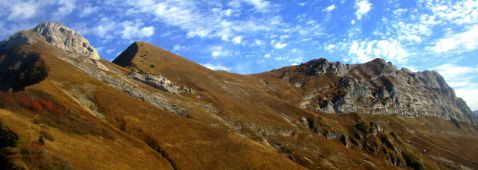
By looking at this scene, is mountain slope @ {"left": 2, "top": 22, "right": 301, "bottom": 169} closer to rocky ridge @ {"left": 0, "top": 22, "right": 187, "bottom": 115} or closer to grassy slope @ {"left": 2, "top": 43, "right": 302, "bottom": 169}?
grassy slope @ {"left": 2, "top": 43, "right": 302, "bottom": 169}

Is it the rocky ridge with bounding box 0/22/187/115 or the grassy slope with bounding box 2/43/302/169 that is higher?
the rocky ridge with bounding box 0/22/187/115

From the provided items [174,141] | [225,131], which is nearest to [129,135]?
[174,141]

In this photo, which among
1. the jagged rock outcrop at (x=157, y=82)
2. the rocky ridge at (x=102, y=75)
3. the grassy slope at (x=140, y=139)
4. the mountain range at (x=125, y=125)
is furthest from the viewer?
the jagged rock outcrop at (x=157, y=82)

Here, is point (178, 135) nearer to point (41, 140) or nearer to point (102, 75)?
point (102, 75)

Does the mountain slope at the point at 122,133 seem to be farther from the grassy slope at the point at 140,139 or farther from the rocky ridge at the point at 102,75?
the rocky ridge at the point at 102,75

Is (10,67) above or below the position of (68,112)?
above

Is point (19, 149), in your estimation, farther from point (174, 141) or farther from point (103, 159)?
point (174, 141)

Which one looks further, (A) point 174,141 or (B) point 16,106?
(A) point 174,141

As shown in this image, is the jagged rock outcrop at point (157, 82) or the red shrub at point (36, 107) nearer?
the red shrub at point (36, 107)

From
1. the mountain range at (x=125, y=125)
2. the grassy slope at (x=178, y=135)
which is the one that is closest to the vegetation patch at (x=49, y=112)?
the mountain range at (x=125, y=125)

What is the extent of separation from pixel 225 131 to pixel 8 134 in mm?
70582

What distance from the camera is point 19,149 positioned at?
6800 cm

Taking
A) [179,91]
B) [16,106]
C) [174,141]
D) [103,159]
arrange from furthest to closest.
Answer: [179,91] < [174,141] < [16,106] < [103,159]

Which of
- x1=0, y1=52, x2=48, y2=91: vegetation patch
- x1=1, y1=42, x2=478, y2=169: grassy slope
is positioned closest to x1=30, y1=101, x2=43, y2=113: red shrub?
x1=1, y1=42, x2=478, y2=169: grassy slope
